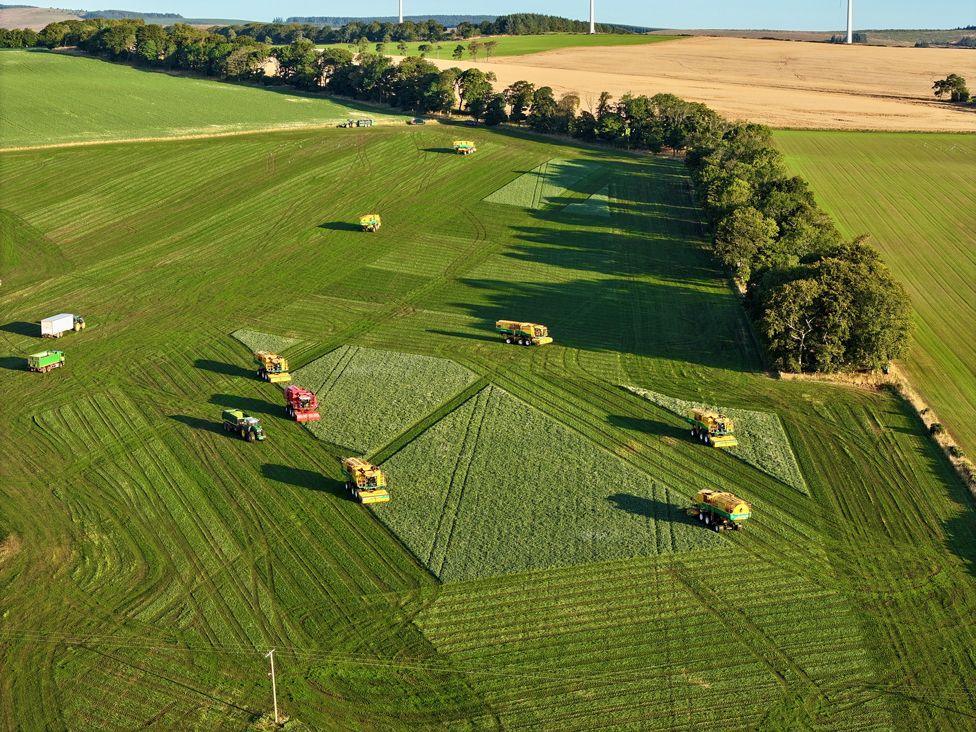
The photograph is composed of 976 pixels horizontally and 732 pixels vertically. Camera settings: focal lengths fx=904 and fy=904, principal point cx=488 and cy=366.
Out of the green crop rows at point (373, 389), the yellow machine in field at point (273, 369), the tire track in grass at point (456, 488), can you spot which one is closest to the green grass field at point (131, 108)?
the yellow machine in field at point (273, 369)

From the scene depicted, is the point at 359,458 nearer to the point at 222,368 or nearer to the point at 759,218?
the point at 222,368

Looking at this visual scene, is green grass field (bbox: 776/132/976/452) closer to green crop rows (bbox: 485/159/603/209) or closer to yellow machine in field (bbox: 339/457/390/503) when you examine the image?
green crop rows (bbox: 485/159/603/209)

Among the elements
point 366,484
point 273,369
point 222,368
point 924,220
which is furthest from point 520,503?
point 924,220

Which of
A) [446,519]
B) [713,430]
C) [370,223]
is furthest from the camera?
[370,223]

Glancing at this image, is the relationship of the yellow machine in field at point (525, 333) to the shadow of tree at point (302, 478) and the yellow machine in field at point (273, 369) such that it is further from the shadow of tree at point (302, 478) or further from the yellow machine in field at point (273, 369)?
the shadow of tree at point (302, 478)

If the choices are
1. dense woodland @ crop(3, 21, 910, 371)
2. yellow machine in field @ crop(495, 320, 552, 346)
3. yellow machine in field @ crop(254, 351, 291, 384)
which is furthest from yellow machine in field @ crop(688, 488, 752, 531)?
yellow machine in field @ crop(254, 351, 291, 384)

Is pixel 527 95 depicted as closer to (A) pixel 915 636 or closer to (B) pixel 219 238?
(B) pixel 219 238
